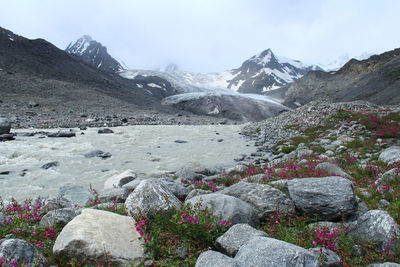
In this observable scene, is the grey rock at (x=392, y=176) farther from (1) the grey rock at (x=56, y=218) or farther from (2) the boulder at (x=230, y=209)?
(1) the grey rock at (x=56, y=218)

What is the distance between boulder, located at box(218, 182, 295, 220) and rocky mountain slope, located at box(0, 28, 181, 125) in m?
34.4

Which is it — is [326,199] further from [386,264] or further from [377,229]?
[386,264]

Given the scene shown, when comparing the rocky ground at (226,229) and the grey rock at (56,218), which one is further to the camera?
the grey rock at (56,218)

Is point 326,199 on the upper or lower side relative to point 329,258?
upper

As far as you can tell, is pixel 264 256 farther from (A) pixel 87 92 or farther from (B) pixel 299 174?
(A) pixel 87 92

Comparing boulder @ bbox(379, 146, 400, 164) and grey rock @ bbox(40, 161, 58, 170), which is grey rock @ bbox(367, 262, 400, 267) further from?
grey rock @ bbox(40, 161, 58, 170)

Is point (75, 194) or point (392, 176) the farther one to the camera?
point (75, 194)

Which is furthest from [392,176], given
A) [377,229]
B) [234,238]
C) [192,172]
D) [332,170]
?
[192,172]

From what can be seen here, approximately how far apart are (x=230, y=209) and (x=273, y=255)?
61.6 inches

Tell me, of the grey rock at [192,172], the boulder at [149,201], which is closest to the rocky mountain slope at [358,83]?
the grey rock at [192,172]

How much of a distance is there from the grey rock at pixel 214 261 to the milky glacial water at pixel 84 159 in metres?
6.92

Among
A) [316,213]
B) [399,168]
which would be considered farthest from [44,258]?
[399,168]

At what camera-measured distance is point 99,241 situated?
337 centimetres

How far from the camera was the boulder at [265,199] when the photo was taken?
4.53m
